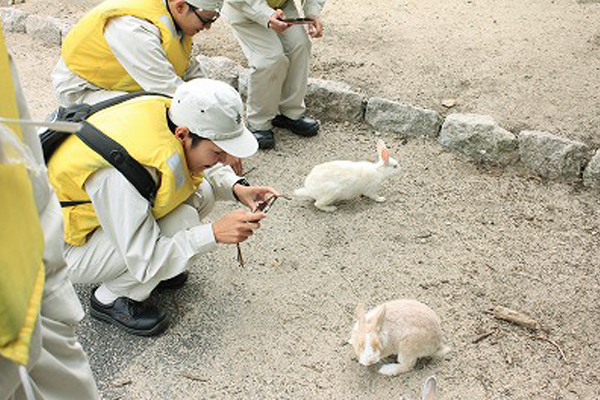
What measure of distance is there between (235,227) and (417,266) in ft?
3.96

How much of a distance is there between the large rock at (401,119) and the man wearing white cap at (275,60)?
0.45 m

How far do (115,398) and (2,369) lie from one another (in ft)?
5.91

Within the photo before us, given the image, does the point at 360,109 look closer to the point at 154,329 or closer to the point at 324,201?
the point at 324,201

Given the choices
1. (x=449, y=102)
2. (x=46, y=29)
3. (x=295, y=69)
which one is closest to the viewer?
(x=295, y=69)

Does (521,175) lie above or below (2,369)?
below

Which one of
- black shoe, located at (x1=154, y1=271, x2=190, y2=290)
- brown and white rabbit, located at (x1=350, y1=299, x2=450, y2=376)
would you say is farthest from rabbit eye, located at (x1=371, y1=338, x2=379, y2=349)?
black shoe, located at (x1=154, y1=271, x2=190, y2=290)

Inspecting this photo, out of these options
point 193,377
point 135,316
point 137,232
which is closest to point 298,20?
point 137,232

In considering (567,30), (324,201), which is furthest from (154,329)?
(567,30)

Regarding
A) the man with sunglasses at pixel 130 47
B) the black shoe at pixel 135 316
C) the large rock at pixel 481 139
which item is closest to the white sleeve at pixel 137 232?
the black shoe at pixel 135 316

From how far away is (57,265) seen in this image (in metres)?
1.36

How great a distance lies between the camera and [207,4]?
142 inches

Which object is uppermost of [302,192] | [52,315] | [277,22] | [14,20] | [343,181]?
[52,315]

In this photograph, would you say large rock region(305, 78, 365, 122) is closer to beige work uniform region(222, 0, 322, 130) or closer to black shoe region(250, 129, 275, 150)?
beige work uniform region(222, 0, 322, 130)

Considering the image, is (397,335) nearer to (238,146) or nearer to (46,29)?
(238,146)
